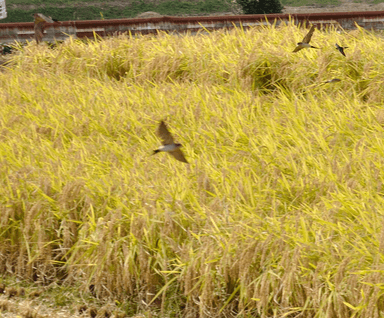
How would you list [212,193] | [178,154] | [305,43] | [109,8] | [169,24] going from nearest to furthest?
[212,193]
[178,154]
[305,43]
[169,24]
[109,8]

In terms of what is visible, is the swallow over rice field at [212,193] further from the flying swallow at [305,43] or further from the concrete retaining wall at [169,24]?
the concrete retaining wall at [169,24]

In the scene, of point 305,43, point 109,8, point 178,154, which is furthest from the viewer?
point 109,8

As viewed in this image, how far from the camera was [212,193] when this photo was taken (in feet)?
10.4

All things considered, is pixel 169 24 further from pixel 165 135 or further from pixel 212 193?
pixel 212 193

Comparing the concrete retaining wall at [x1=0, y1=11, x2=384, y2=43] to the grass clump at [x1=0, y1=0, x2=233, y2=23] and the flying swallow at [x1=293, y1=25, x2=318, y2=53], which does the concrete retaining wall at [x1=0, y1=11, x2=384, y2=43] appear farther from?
the grass clump at [x1=0, y1=0, x2=233, y2=23]

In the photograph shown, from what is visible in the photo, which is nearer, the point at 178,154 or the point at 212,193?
the point at 212,193

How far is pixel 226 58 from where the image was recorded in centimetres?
560

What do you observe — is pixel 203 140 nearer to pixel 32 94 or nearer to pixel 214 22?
pixel 32 94

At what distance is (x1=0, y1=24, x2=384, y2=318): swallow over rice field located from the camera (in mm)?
2607

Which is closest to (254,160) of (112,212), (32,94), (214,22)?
(112,212)

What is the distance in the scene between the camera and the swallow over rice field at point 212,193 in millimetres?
2607

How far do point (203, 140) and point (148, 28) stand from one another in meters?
5.55

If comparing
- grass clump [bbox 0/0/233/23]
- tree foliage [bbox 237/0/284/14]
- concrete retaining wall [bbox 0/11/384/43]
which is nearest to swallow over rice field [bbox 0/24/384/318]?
concrete retaining wall [bbox 0/11/384/43]

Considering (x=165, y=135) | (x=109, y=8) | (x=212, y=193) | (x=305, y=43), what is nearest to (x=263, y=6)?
(x=305, y=43)
